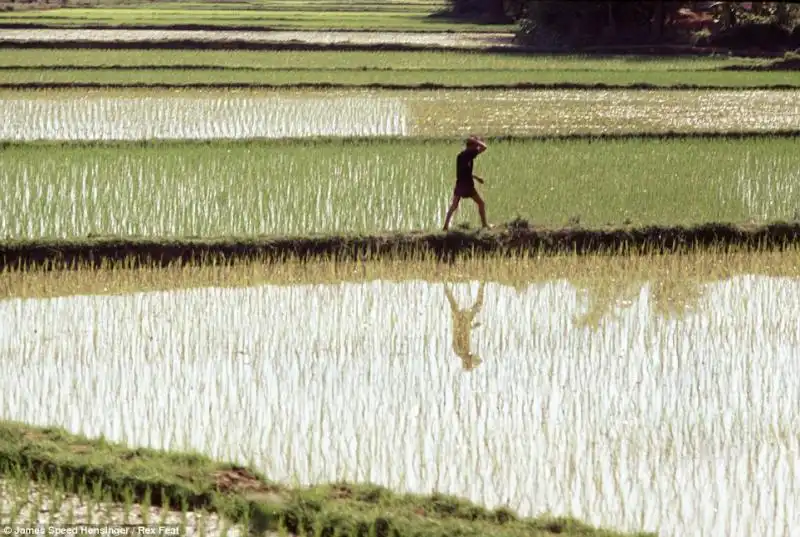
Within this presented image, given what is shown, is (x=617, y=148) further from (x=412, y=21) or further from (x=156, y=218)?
(x=412, y=21)

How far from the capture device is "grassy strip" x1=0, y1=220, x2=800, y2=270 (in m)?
7.42

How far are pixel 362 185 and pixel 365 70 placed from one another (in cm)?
835

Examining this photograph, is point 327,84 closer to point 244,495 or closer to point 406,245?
point 406,245

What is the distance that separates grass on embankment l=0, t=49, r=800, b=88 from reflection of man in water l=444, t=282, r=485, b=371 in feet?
29.3

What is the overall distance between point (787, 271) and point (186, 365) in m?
3.64

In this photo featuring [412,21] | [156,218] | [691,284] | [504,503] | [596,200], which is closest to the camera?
[504,503]

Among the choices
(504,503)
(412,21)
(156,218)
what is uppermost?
(412,21)

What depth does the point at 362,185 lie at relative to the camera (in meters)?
9.29

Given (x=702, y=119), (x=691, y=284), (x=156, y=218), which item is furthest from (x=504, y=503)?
(x=702, y=119)

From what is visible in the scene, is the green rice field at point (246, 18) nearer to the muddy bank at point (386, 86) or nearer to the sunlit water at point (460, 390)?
the muddy bank at point (386, 86)

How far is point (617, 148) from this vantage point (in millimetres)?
10945

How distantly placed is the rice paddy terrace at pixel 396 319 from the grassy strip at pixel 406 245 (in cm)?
1

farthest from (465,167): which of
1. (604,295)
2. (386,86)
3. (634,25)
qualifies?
(634,25)

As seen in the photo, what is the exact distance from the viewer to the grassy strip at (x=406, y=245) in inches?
292
